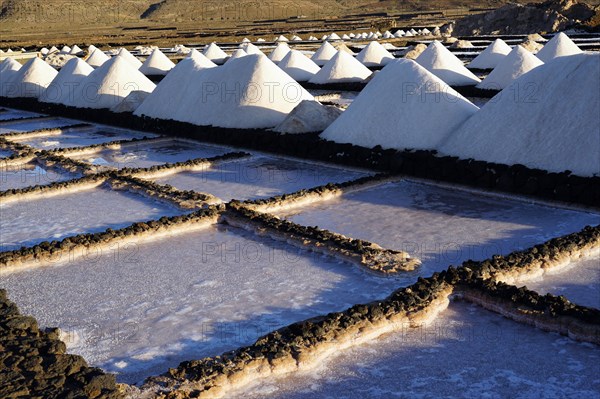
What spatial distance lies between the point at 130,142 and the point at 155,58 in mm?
10097

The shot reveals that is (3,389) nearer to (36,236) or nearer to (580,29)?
(36,236)

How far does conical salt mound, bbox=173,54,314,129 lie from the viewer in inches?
390

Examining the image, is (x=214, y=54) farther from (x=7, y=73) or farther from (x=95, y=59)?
(x=7, y=73)

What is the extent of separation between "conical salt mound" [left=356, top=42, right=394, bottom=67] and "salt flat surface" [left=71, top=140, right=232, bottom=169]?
10.2 meters

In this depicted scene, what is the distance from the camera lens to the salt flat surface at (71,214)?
18.6 feet

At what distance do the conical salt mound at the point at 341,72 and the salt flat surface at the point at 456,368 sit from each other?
39.6 feet

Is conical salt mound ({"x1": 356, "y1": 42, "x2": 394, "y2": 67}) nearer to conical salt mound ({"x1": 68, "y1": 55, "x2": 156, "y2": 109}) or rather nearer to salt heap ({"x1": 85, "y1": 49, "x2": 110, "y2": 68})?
salt heap ({"x1": 85, "y1": 49, "x2": 110, "y2": 68})

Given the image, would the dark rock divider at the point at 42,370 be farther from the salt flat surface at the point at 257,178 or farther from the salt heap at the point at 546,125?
the salt heap at the point at 546,125

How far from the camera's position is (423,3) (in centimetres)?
7112

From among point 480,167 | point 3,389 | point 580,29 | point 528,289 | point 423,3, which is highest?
point 423,3

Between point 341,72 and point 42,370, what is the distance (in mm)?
12933

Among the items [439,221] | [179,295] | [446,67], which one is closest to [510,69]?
[446,67]

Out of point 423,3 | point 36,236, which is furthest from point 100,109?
point 423,3

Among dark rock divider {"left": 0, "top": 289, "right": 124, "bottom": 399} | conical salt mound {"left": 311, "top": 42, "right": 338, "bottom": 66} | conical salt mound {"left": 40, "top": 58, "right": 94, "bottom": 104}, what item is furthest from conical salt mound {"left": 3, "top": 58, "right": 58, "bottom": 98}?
dark rock divider {"left": 0, "top": 289, "right": 124, "bottom": 399}
